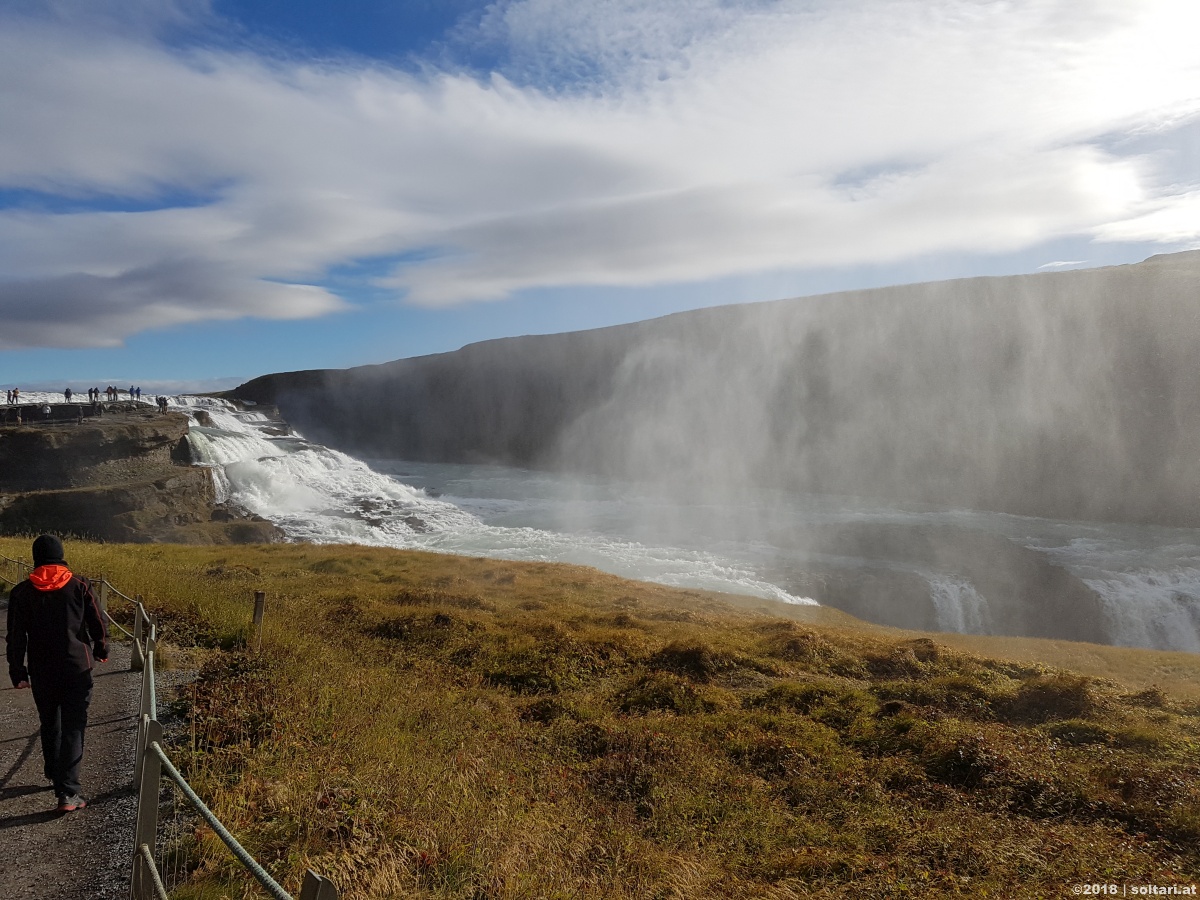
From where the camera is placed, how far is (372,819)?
212 inches

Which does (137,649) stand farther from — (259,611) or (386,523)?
(386,523)

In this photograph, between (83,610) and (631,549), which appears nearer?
(83,610)

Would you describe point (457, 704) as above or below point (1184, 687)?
above

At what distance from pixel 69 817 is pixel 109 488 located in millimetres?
32039

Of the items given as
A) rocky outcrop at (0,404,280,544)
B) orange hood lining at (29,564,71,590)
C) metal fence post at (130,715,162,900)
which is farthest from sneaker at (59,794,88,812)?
rocky outcrop at (0,404,280,544)

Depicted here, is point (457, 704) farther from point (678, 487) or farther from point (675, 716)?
point (678, 487)

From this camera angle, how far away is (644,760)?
919 centimetres

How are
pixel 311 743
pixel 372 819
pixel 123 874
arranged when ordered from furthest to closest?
pixel 311 743 < pixel 372 819 < pixel 123 874

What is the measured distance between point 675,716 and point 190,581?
12.1 meters

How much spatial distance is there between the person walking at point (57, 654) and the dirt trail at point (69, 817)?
240mm

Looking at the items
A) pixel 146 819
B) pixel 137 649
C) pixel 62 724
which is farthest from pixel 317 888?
pixel 137 649

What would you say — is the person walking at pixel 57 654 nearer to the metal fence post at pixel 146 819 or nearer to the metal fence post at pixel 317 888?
the metal fence post at pixel 146 819

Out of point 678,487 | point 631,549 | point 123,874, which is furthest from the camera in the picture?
point 678,487

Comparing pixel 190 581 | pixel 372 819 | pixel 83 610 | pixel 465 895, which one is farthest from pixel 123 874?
pixel 190 581
